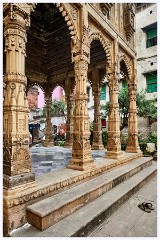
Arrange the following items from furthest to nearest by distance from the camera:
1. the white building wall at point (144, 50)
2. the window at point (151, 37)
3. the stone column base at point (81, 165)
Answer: the window at point (151, 37)
the white building wall at point (144, 50)
the stone column base at point (81, 165)

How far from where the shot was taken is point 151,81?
55.3ft

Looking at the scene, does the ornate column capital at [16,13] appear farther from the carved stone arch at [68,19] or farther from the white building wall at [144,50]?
the white building wall at [144,50]

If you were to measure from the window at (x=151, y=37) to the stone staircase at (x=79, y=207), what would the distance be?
15.9m

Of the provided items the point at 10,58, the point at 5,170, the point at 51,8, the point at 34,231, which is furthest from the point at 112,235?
the point at 51,8

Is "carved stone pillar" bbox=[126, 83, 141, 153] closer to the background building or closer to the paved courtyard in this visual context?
the paved courtyard

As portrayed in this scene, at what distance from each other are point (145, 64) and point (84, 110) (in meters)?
14.9

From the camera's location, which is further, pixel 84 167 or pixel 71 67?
pixel 71 67

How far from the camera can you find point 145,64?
1738 cm

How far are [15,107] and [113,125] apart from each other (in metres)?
4.14

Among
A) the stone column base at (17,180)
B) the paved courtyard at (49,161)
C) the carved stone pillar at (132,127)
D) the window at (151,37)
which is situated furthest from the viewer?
the window at (151,37)

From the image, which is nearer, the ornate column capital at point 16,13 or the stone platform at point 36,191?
the stone platform at point 36,191

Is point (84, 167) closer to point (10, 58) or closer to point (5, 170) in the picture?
point (5, 170)

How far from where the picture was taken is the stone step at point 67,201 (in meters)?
2.87

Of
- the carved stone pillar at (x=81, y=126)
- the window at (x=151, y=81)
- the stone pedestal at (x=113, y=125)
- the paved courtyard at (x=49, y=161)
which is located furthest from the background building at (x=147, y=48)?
Result: the carved stone pillar at (x=81, y=126)
